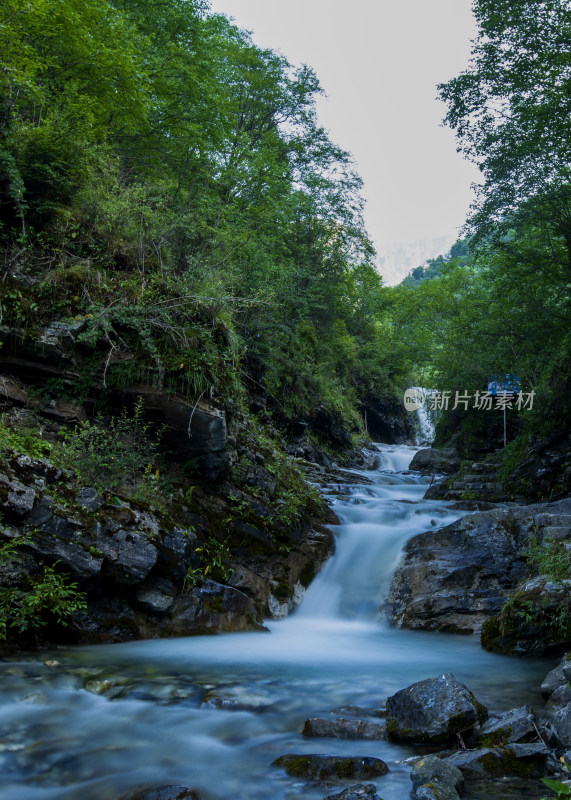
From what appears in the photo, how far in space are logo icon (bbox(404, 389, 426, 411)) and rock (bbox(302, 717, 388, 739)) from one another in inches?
1094

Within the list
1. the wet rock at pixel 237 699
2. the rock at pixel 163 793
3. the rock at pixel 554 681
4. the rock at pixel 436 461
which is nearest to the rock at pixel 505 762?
the rock at pixel 554 681

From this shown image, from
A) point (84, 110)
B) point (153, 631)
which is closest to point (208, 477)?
point (153, 631)

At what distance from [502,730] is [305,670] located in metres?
2.56

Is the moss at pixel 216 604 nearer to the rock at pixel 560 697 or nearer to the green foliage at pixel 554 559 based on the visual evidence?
the rock at pixel 560 697

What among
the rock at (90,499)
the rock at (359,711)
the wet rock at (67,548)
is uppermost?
the rock at (90,499)

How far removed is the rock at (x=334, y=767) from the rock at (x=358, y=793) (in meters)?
0.40

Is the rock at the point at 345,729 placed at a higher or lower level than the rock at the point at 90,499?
lower

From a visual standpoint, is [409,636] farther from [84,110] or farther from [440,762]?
[84,110]

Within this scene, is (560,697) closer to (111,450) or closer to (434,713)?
(434,713)

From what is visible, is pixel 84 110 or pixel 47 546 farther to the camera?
pixel 84 110

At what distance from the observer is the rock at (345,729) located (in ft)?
13.1

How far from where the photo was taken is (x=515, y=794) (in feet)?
10.00

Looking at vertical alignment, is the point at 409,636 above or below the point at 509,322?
below

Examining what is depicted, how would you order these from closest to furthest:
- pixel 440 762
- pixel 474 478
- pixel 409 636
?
pixel 440 762, pixel 409 636, pixel 474 478
